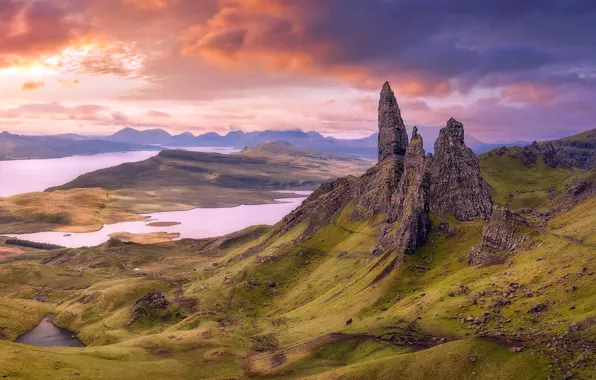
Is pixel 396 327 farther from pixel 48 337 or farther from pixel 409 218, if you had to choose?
pixel 48 337

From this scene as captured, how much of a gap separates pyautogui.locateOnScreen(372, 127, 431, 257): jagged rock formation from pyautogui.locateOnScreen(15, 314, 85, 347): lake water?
11341cm

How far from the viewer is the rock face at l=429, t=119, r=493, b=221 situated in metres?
168

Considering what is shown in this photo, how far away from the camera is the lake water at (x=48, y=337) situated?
164 m

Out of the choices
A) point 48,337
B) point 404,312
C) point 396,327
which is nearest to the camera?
point 396,327

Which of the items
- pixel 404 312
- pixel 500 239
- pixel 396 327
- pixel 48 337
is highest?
pixel 500 239

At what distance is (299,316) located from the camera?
146 meters

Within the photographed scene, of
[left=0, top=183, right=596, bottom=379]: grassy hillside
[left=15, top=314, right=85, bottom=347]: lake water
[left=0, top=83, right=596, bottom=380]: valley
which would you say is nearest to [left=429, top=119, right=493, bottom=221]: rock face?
[left=0, top=83, right=596, bottom=380]: valley

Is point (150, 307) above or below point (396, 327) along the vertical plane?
below

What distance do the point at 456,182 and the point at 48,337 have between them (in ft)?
530

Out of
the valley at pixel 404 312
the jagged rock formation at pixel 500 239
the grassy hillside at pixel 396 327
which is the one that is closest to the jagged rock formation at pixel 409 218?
the valley at pixel 404 312

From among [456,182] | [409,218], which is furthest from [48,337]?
[456,182]

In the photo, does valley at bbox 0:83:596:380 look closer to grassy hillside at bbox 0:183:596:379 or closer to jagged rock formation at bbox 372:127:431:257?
grassy hillside at bbox 0:183:596:379

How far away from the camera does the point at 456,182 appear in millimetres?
174000

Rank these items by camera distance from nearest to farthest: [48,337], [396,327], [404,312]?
[396,327] < [404,312] < [48,337]
